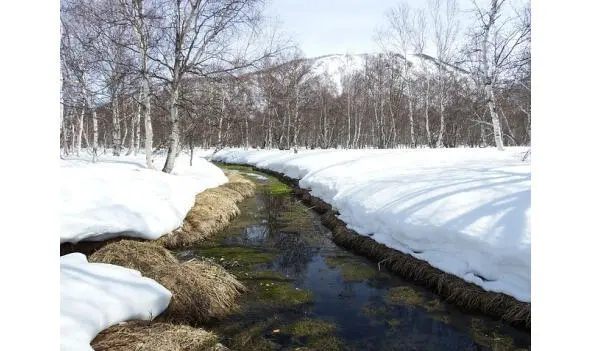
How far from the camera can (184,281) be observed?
5152 millimetres

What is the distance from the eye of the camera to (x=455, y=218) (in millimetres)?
6242

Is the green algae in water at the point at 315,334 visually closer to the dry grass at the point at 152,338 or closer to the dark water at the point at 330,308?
the dark water at the point at 330,308

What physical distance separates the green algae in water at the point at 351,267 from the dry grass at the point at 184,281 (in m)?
2.17

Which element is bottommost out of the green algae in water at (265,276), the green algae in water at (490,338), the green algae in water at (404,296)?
the green algae in water at (490,338)

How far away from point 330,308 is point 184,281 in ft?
7.57

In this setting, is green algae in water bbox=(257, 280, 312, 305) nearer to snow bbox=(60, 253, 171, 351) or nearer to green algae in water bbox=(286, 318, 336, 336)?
green algae in water bbox=(286, 318, 336, 336)

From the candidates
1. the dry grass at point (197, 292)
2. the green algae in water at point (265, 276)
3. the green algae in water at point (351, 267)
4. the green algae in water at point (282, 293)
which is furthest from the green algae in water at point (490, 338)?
the dry grass at point (197, 292)

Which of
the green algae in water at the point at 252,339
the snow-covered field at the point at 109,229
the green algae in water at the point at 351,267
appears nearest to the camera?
the snow-covered field at the point at 109,229

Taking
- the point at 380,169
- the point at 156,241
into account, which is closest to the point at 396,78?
the point at 380,169

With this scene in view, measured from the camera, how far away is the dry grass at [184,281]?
4.84 m

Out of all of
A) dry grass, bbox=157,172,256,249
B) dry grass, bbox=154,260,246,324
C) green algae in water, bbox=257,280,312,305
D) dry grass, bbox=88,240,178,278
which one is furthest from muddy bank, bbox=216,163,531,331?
dry grass, bbox=88,240,178,278

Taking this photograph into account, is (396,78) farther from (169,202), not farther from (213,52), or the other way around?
(169,202)

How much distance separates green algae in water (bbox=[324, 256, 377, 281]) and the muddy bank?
1.07 feet

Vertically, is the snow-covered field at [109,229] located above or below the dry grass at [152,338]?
above
